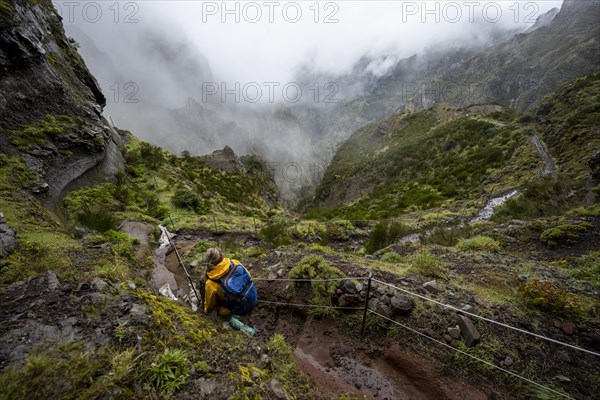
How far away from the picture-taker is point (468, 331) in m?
3.89

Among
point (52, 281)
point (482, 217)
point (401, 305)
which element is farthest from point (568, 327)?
point (482, 217)

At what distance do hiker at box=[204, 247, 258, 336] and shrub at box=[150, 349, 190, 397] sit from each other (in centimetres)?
154

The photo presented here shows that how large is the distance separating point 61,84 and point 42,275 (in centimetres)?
1559

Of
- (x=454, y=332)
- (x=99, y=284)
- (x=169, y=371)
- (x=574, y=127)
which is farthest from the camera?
(x=574, y=127)

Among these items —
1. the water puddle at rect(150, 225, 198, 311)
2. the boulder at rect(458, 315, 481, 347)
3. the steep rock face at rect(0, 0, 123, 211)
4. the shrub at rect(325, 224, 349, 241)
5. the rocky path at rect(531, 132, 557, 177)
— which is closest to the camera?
the boulder at rect(458, 315, 481, 347)

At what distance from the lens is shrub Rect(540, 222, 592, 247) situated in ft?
23.8

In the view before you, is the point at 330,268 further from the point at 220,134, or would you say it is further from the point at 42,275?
the point at 220,134

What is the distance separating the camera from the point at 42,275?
141 inches

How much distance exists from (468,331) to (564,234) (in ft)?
21.0

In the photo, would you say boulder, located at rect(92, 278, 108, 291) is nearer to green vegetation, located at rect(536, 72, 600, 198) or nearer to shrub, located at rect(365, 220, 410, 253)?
shrub, located at rect(365, 220, 410, 253)

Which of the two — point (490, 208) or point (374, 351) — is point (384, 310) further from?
point (490, 208)

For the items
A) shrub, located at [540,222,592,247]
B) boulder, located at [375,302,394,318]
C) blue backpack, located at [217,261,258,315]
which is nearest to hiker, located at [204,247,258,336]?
blue backpack, located at [217,261,258,315]

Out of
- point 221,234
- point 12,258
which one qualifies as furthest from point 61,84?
point 12,258

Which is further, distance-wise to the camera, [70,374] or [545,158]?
[545,158]
